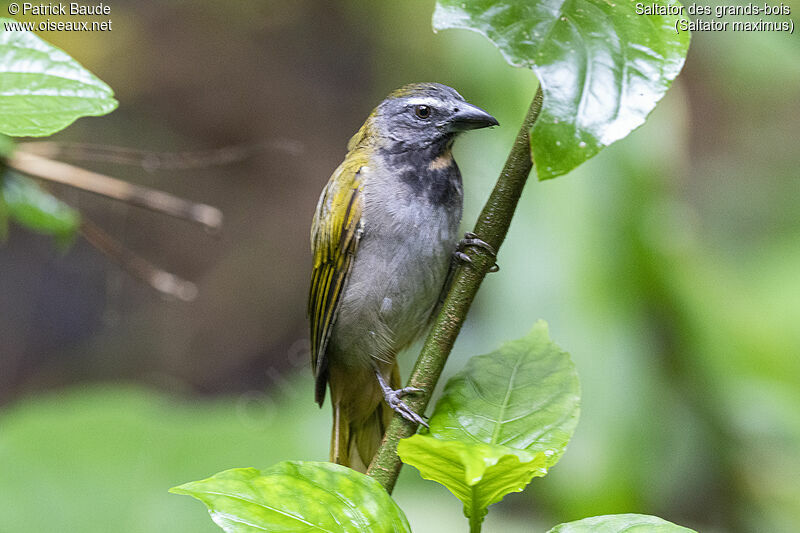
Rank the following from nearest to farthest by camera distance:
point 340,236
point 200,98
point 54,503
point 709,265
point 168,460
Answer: point 340,236 < point 54,503 < point 168,460 < point 709,265 < point 200,98

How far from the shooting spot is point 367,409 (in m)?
2.25

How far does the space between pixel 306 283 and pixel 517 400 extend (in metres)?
4.36

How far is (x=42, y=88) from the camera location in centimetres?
106

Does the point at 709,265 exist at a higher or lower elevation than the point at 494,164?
lower

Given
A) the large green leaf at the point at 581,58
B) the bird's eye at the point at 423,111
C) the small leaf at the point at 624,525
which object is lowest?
the small leaf at the point at 624,525

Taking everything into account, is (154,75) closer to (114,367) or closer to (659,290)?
(114,367)

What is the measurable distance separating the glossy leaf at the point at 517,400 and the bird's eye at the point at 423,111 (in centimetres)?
98

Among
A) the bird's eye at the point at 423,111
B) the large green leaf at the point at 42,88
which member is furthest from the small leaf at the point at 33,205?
the large green leaf at the point at 42,88

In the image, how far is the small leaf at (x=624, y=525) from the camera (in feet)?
3.10

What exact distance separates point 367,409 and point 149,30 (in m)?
4.08

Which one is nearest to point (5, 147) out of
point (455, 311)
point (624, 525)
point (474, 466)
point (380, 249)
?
point (380, 249)

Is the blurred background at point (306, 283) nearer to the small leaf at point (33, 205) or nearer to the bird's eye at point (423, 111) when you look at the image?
the bird's eye at point (423, 111)

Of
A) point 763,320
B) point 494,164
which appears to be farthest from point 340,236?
point 763,320

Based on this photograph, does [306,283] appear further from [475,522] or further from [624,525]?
[624,525]
